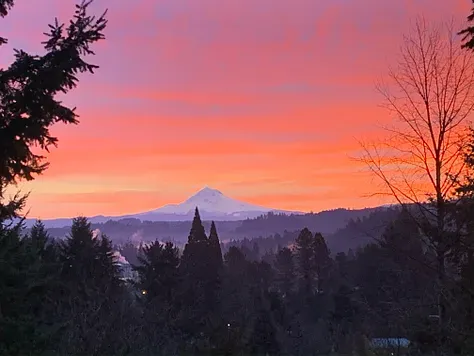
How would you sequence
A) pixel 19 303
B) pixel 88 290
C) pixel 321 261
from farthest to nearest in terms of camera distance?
pixel 321 261
pixel 88 290
pixel 19 303

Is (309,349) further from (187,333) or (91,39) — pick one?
(91,39)

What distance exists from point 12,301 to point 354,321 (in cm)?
2238

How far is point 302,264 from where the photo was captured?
53.2m

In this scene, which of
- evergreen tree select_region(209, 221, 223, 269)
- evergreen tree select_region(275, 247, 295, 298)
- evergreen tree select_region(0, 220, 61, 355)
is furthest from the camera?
evergreen tree select_region(275, 247, 295, 298)

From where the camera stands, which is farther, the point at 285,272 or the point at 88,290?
the point at 285,272

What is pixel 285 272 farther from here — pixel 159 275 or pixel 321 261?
pixel 159 275

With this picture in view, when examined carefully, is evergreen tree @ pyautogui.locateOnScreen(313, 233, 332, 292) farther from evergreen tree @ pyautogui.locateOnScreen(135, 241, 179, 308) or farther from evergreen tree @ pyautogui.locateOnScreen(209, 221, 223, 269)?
evergreen tree @ pyautogui.locateOnScreen(135, 241, 179, 308)

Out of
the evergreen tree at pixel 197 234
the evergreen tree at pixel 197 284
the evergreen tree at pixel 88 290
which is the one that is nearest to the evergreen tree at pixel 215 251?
the evergreen tree at pixel 197 284

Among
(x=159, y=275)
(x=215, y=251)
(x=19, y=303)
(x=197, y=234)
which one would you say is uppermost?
(x=197, y=234)

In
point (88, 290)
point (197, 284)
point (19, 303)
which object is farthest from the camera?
point (197, 284)

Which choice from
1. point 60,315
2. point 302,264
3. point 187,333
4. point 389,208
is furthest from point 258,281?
point 389,208

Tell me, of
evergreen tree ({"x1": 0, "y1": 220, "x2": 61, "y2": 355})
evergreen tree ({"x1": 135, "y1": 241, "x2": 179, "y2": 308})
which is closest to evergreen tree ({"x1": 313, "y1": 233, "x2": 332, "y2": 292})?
evergreen tree ({"x1": 135, "y1": 241, "x2": 179, "y2": 308})

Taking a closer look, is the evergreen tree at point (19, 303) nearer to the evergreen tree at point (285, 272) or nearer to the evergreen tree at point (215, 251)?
the evergreen tree at point (215, 251)

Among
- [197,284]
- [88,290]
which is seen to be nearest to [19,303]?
[88,290]
